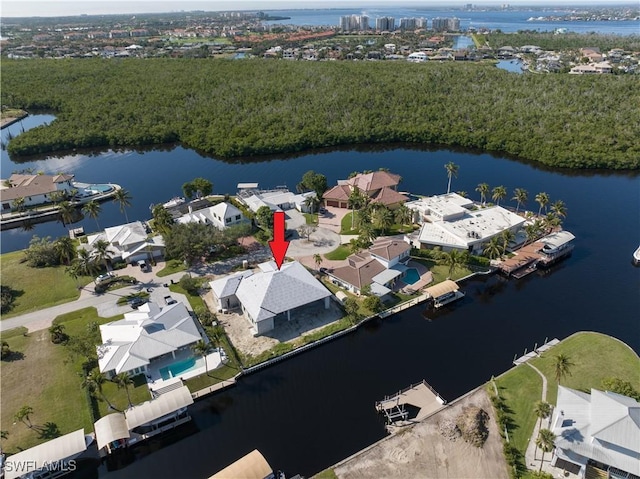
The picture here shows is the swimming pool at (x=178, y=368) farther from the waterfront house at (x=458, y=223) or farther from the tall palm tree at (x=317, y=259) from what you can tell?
the waterfront house at (x=458, y=223)

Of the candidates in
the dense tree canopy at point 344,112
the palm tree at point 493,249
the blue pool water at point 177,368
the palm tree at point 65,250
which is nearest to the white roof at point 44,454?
the blue pool water at point 177,368

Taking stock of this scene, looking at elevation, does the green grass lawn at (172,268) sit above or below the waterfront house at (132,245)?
below

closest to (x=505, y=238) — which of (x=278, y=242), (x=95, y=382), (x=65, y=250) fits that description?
(x=278, y=242)

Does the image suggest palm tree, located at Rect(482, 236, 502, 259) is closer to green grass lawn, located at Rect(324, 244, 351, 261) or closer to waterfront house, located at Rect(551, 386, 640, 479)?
green grass lawn, located at Rect(324, 244, 351, 261)

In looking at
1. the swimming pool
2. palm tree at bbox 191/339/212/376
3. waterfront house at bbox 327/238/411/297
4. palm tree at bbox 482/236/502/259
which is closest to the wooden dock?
waterfront house at bbox 327/238/411/297

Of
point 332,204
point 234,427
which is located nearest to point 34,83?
point 332,204

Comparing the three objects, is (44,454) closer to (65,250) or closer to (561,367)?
(65,250)

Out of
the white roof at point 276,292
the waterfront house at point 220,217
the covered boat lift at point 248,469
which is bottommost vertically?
the covered boat lift at point 248,469
